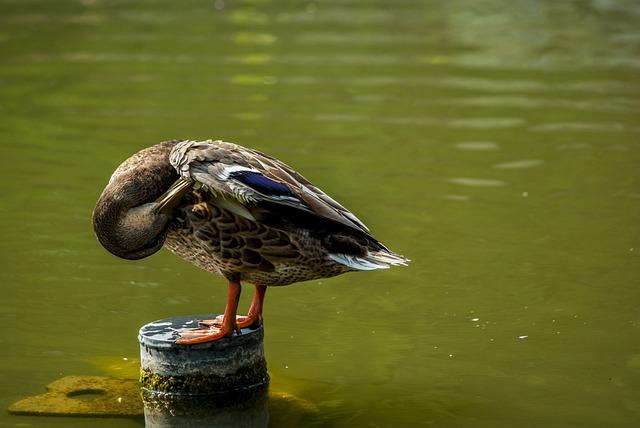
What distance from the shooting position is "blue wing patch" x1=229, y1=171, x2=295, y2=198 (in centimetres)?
556

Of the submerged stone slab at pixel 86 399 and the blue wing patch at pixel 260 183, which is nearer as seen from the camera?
the blue wing patch at pixel 260 183

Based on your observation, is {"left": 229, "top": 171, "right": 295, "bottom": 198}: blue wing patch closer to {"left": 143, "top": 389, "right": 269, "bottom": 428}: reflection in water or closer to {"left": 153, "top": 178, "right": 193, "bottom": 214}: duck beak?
{"left": 153, "top": 178, "right": 193, "bottom": 214}: duck beak

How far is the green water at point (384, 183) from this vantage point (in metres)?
6.41

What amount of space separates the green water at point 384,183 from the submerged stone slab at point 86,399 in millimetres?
91

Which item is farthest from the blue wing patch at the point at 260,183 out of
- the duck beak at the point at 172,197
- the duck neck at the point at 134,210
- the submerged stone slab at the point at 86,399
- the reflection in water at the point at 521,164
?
the reflection in water at the point at 521,164

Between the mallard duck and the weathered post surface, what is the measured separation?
6 centimetres

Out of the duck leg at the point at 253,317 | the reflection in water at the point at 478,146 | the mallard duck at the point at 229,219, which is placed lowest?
the reflection in water at the point at 478,146

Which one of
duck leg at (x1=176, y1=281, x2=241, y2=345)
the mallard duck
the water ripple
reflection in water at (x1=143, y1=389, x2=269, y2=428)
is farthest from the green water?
the mallard duck

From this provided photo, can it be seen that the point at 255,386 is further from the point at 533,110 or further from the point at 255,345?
Result: the point at 533,110

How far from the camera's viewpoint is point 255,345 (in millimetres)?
5996

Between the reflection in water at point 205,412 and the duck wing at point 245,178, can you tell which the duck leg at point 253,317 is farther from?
the duck wing at point 245,178

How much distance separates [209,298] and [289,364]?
1.18m

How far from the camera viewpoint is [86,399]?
236 inches

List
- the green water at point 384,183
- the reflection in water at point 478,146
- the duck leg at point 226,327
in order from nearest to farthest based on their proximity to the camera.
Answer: the duck leg at point 226,327 < the green water at point 384,183 < the reflection in water at point 478,146
